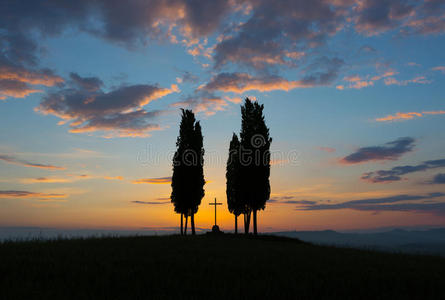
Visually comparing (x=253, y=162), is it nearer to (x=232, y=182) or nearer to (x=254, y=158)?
(x=254, y=158)

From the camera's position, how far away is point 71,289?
9203mm

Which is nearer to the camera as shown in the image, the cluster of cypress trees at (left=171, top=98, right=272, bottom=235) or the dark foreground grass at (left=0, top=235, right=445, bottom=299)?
the dark foreground grass at (left=0, top=235, right=445, bottom=299)

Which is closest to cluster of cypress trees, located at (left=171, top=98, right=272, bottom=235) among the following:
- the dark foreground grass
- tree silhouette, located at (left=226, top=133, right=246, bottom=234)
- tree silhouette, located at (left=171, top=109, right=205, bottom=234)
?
tree silhouette, located at (left=171, top=109, right=205, bottom=234)

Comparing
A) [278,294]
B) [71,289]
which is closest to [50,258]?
[71,289]

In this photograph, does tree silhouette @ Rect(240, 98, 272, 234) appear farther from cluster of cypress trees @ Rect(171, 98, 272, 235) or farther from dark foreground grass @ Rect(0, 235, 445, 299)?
dark foreground grass @ Rect(0, 235, 445, 299)

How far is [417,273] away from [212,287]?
8929mm

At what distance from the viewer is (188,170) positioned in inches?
1784

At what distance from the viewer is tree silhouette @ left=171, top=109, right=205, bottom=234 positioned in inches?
1766

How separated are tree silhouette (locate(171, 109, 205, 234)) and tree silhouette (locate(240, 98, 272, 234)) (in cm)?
620

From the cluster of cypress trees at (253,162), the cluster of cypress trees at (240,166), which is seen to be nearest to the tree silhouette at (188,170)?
the cluster of cypress trees at (240,166)

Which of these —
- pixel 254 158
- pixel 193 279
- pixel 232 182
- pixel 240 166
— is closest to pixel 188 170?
pixel 240 166

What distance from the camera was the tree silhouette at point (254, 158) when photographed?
136ft

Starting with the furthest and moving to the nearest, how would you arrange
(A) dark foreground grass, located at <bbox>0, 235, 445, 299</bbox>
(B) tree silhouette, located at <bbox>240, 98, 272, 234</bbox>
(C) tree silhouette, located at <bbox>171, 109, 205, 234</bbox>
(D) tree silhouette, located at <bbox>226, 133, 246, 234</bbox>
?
(D) tree silhouette, located at <bbox>226, 133, 246, 234</bbox> → (C) tree silhouette, located at <bbox>171, 109, 205, 234</bbox> → (B) tree silhouette, located at <bbox>240, 98, 272, 234</bbox> → (A) dark foreground grass, located at <bbox>0, 235, 445, 299</bbox>

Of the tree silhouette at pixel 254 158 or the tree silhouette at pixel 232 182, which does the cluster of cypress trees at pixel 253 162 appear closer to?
the tree silhouette at pixel 254 158
